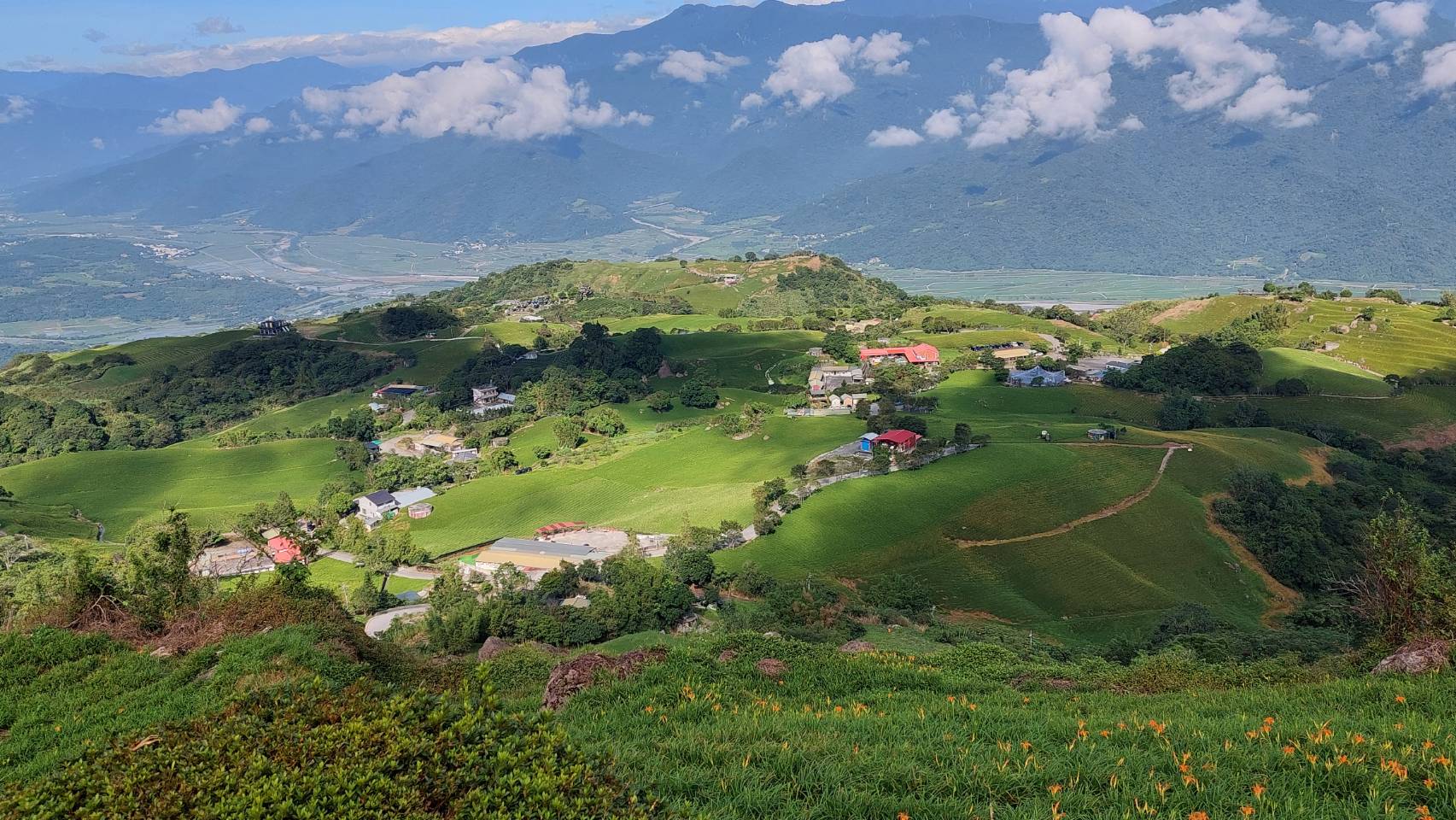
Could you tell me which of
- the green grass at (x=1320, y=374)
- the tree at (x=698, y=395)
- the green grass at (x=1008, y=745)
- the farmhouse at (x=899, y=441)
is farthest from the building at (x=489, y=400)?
the green grass at (x=1008, y=745)

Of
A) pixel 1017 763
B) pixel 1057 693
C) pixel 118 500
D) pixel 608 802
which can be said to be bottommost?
pixel 118 500

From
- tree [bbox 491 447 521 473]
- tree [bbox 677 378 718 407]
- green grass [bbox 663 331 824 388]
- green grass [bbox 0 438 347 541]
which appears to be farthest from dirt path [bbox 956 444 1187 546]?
green grass [bbox 0 438 347 541]

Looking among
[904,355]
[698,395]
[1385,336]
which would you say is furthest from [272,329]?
[1385,336]

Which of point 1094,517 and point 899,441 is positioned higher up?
point 899,441

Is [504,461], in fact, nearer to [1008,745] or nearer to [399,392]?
[399,392]

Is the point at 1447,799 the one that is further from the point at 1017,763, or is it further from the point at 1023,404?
the point at 1023,404

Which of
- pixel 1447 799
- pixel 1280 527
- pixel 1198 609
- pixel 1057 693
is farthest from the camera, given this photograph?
pixel 1280 527

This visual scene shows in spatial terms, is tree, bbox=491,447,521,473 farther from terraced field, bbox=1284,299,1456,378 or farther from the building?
terraced field, bbox=1284,299,1456,378

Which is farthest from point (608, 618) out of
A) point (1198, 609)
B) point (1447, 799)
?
point (1447, 799)
